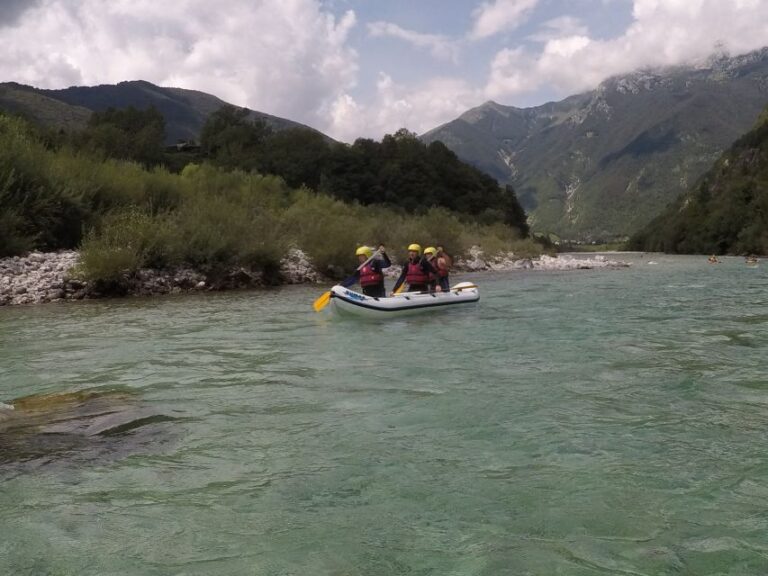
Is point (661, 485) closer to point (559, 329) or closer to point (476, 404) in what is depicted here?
point (476, 404)

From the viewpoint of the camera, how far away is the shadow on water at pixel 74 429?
14.7 ft

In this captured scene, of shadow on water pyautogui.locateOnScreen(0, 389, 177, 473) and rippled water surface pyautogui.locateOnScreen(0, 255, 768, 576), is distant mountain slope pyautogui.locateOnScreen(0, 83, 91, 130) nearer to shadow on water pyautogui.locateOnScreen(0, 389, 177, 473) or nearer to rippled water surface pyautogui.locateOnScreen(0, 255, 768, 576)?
rippled water surface pyautogui.locateOnScreen(0, 255, 768, 576)

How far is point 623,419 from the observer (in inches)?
212

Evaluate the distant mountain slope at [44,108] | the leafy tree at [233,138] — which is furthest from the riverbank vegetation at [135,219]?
the distant mountain slope at [44,108]

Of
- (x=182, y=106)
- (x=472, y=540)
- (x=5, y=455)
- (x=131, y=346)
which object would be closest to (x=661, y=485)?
(x=472, y=540)

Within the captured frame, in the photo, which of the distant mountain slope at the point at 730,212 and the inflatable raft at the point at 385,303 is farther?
the distant mountain slope at the point at 730,212

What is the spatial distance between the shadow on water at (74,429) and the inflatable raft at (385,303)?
6.48 metres

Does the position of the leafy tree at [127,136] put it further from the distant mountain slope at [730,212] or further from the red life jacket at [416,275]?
the distant mountain slope at [730,212]

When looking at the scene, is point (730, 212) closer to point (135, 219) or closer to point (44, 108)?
point (135, 219)

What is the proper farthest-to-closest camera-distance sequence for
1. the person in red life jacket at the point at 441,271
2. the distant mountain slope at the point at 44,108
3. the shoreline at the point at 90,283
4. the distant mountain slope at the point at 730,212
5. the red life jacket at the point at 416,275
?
the distant mountain slope at the point at 44,108 < the distant mountain slope at the point at 730,212 < the shoreline at the point at 90,283 < the person in red life jacket at the point at 441,271 < the red life jacket at the point at 416,275

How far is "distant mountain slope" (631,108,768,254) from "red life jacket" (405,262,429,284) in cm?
5041

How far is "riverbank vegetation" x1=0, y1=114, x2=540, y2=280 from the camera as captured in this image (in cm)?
1731

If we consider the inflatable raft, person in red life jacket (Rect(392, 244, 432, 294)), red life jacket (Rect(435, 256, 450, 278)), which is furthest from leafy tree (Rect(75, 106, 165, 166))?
the inflatable raft

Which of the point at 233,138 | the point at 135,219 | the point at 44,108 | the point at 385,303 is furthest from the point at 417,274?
the point at 44,108
